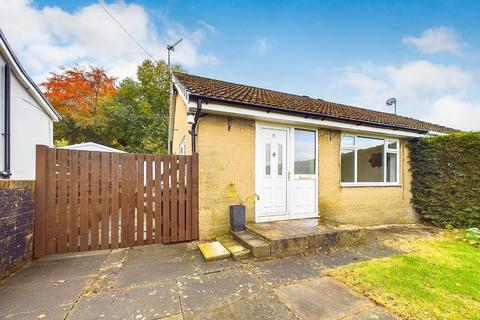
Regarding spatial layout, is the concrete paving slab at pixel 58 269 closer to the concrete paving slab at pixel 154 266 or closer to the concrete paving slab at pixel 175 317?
the concrete paving slab at pixel 154 266

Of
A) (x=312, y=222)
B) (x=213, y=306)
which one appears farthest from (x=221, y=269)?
(x=312, y=222)

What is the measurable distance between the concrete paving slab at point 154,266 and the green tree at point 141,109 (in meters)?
15.6

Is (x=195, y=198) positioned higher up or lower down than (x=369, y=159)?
lower down

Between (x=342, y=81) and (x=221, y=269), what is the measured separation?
15.4 m

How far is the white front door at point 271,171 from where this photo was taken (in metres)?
5.69

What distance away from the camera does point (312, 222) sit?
5586mm

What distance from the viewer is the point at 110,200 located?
434cm

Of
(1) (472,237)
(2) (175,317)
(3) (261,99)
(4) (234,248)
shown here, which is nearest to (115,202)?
(4) (234,248)

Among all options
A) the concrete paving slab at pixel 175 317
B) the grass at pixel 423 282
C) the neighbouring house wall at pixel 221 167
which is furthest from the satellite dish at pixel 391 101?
the concrete paving slab at pixel 175 317

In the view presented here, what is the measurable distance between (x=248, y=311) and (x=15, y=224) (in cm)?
395

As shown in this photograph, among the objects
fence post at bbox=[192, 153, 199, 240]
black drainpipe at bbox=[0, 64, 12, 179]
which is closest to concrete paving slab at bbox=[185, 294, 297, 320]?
fence post at bbox=[192, 153, 199, 240]

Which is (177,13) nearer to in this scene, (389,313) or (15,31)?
(15,31)

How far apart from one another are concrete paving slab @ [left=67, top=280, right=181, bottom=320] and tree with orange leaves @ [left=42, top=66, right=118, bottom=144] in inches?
871

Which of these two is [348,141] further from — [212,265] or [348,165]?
[212,265]
